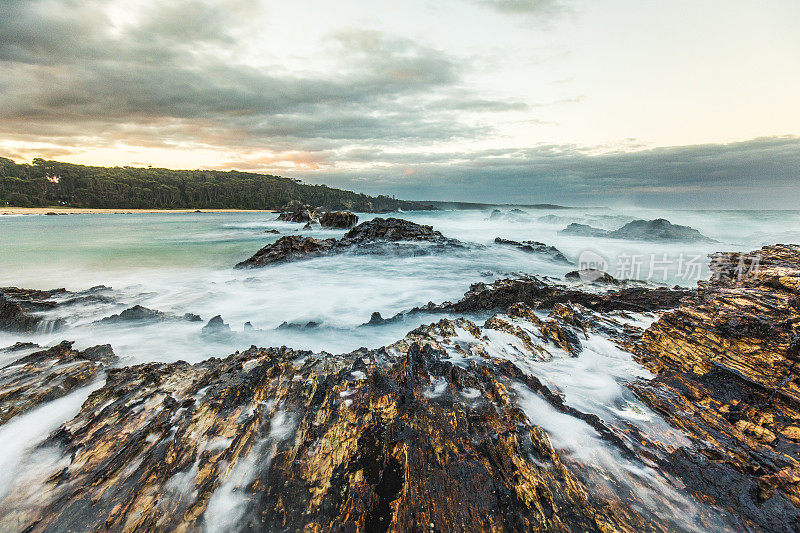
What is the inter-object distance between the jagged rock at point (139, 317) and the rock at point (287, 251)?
26.2 feet

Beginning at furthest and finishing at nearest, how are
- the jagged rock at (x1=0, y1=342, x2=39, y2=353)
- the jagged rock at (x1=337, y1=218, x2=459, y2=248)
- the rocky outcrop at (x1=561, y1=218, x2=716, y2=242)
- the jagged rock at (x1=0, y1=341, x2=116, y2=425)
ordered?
the rocky outcrop at (x1=561, y1=218, x2=716, y2=242) → the jagged rock at (x1=337, y1=218, x2=459, y2=248) → the jagged rock at (x1=0, y1=342, x2=39, y2=353) → the jagged rock at (x1=0, y1=341, x2=116, y2=425)

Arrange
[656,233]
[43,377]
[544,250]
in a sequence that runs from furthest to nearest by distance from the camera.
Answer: [656,233]
[544,250]
[43,377]

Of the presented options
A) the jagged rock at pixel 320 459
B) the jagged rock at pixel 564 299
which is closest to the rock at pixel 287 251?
the jagged rock at pixel 564 299

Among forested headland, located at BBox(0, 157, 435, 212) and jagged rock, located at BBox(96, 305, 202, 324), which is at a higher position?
forested headland, located at BBox(0, 157, 435, 212)

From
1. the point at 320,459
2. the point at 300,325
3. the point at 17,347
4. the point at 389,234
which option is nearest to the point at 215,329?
the point at 300,325

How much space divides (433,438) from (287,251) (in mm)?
15164

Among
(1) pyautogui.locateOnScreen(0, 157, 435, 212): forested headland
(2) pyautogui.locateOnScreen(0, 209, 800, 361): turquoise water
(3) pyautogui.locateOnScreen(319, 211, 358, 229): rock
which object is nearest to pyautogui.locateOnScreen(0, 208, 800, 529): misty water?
(2) pyautogui.locateOnScreen(0, 209, 800, 361): turquoise water

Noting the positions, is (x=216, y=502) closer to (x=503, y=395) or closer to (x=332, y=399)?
(x=332, y=399)

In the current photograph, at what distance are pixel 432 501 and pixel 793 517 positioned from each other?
2.19m

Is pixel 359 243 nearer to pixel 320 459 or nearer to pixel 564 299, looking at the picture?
pixel 564 299

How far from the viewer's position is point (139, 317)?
6727mm

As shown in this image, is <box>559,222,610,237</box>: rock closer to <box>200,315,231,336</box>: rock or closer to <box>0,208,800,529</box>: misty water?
<box>0,208,800,529</box>: misty water

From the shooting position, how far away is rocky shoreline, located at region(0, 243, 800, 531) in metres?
1.96

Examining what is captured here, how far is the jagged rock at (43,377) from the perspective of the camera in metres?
3.05
